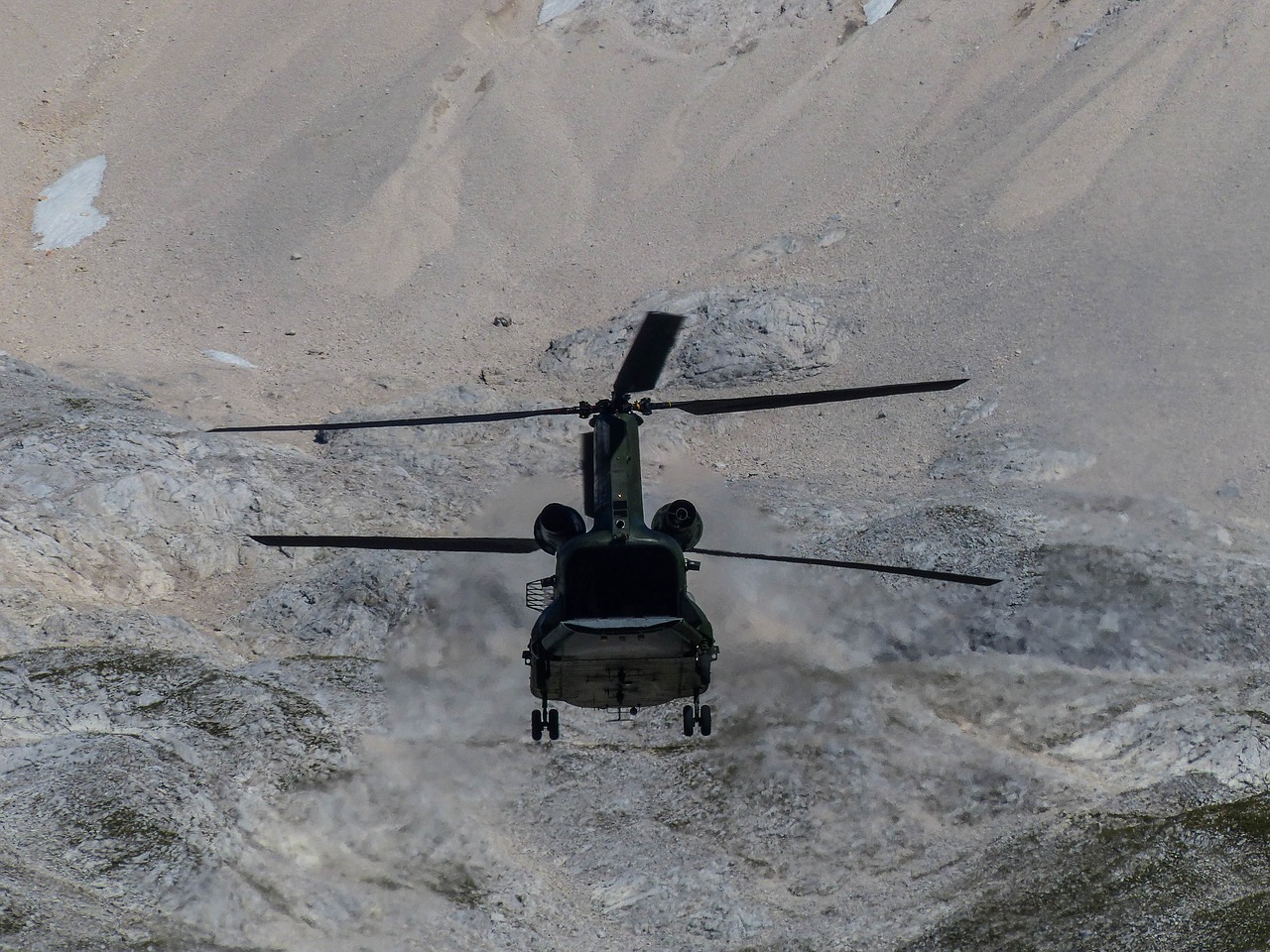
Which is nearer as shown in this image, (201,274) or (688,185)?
(201,274)

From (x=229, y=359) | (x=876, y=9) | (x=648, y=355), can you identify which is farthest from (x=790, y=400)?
(x=876, y=9)

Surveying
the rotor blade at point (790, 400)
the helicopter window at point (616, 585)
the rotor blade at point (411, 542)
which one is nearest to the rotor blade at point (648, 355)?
the rotor blade at point (790, 400)

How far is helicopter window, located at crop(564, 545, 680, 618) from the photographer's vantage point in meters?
21.4

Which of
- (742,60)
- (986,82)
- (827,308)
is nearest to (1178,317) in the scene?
(827,308)

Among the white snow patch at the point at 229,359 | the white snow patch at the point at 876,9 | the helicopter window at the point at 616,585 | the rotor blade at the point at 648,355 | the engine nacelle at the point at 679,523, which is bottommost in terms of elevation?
the helicopter window at the point at 616,585

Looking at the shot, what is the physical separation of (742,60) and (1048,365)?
26.8m

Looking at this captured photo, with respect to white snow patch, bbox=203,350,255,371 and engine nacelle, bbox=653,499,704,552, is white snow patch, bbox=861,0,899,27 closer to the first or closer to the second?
white snow patch, bbox=203,350,255,371

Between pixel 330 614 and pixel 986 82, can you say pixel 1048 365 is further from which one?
pixel 330 614

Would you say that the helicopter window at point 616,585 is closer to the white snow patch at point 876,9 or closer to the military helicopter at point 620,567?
Answer: the military helicopter at point 620,567

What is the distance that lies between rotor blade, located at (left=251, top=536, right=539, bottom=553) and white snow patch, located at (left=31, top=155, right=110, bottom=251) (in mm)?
43930

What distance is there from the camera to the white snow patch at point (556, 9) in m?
69.2

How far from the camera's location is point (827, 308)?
2120 inches

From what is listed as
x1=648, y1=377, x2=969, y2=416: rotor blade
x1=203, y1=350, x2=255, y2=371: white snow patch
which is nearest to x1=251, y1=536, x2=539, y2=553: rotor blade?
x1=648, y1=377, x2=969, y2=416: rotor blade

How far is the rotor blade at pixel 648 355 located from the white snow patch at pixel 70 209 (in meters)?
44.0
